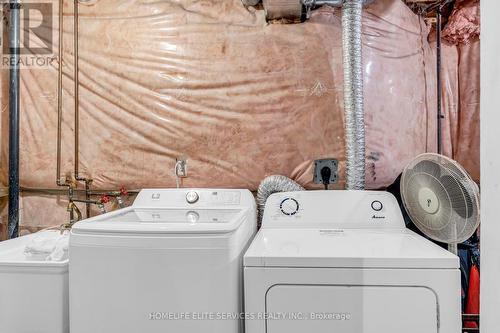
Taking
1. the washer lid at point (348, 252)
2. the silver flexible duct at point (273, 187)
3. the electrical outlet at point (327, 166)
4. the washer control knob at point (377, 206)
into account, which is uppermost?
the electrical outlet at point (327, 166)

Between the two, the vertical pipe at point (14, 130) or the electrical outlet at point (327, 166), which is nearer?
the electrical outlet at point (327, 166)

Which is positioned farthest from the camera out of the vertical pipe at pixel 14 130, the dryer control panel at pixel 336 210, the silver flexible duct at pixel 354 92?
the vertical pipe at pixel 14 130

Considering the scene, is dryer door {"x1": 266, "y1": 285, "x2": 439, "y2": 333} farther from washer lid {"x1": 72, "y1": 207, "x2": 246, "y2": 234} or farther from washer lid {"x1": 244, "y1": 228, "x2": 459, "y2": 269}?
washer lid {"x1": 72, "y1": 207, "x2": 246, "y2": 234}

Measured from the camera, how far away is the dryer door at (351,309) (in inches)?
52.8

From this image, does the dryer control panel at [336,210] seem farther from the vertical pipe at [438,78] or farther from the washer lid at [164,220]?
the vertical pipe at [438,78]

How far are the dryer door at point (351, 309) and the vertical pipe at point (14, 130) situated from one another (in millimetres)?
2050

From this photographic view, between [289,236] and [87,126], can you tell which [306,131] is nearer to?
[289,236]

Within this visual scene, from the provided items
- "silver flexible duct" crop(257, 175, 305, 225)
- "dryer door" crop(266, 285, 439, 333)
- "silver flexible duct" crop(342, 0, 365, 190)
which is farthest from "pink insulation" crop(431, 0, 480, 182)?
"dryer door" crop(266, 285, 439, 333)

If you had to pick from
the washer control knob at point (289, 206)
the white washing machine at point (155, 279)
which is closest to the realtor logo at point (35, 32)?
the white washing machine at point (155, 279)

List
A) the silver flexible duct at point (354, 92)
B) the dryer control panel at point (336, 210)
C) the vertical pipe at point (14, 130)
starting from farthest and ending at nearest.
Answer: the vertical pipe at point (14, 130) < the silver flexible duct at point (354, 92) < the dryer control panel at point (336, 210)

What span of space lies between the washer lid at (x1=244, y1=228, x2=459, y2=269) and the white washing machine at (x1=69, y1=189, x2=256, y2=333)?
5.6 inches

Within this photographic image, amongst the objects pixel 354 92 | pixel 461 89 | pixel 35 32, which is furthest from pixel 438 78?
pixel 35 32

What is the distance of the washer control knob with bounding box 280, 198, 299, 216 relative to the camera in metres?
2.05

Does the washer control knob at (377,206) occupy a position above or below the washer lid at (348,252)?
above
